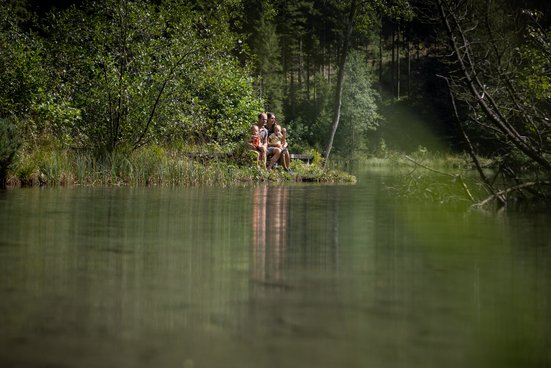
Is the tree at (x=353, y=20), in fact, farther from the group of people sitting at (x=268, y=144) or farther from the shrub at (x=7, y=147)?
the shrub at (x=7, y=147)

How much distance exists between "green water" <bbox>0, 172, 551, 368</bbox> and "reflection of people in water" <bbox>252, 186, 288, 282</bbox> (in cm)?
3

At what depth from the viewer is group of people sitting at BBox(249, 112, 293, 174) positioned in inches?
1105

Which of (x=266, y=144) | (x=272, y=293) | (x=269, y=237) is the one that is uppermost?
(x=266, y=144)

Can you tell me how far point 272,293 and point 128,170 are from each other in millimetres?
18459

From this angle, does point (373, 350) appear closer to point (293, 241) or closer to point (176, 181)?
point (293, 241)

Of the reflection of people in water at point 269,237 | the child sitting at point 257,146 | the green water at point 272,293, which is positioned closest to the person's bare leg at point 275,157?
the child sitting at point 257,146

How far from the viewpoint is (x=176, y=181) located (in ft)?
76.9

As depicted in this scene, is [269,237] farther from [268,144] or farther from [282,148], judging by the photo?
[268,144]

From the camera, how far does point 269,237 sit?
30.3 feet

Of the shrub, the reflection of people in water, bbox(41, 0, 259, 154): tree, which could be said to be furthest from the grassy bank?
the reflection of people in water

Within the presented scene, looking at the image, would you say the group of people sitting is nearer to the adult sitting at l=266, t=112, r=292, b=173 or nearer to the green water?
the adult sitting at l=266, t=112, r=292, b=173

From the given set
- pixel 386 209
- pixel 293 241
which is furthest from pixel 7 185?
pixel 293 241

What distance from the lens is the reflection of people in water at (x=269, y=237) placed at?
6.59 m

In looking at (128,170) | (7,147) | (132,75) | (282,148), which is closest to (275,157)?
(282,148)
